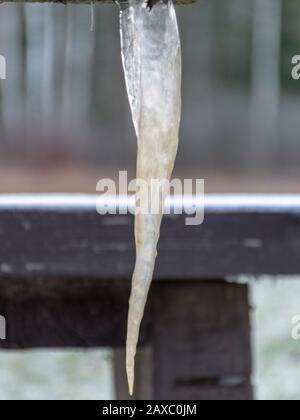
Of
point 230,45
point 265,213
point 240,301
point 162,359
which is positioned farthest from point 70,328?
point 230,45

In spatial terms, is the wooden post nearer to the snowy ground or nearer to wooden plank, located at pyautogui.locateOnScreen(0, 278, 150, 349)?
wooden plank, located at pyautogui.locateOnScreen(0, 278, 150, 349)

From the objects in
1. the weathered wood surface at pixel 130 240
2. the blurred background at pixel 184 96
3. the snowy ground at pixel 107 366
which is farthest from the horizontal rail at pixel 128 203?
the snowy ground at pixel 107 366

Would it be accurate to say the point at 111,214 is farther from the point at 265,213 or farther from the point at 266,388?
the point at 266,388

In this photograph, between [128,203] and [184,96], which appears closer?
[128,203]

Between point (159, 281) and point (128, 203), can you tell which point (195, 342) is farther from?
point (128, 203)

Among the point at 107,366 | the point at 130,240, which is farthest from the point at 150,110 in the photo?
the point at 107,366
